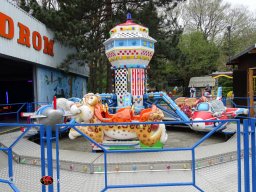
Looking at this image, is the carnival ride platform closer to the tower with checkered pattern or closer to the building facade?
the tower with checkered pattern

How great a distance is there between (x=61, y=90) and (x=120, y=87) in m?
9.98

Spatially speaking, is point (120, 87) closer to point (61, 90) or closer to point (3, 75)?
point (61, 90)

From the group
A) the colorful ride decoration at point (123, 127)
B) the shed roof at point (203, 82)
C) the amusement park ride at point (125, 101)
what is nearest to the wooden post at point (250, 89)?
the amusement park ride at point (125, 101)

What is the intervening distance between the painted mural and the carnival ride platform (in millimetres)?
9376

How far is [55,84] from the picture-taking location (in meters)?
17.9

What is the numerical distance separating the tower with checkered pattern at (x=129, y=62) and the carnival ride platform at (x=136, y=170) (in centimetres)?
338

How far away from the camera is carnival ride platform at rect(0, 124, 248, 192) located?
16.6 feet

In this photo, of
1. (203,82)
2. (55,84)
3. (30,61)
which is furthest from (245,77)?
Result: (203,82)

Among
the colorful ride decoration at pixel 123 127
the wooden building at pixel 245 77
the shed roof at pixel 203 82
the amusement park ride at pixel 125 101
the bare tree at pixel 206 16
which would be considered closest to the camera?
the colorful ride decoration at pixel 123 127

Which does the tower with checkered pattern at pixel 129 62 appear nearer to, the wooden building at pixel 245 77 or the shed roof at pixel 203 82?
→ the wooden building at pixel 245 77

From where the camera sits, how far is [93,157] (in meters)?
6.29

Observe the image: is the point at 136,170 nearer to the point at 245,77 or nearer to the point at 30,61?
the point at 245,77

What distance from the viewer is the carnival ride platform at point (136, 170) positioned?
5.06m

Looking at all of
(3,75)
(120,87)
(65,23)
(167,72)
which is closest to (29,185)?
(120,87)
